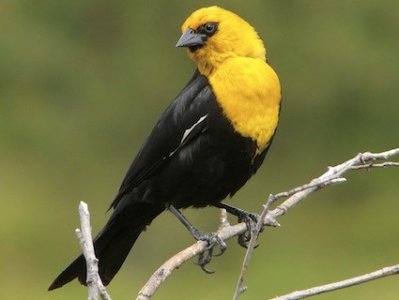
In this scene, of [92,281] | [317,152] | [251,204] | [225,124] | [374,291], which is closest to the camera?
[92,281]

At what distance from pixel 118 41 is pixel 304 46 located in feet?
3.79

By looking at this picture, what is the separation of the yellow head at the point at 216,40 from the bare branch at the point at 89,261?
1168mm

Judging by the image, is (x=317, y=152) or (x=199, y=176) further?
(x=317, y=152)

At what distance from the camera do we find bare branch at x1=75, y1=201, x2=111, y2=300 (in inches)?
102

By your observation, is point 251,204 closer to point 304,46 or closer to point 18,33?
point 304,46

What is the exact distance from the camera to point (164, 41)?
830 cm

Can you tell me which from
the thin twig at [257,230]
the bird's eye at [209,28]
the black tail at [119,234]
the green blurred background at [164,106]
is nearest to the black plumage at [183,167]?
the black tail at [119,234]

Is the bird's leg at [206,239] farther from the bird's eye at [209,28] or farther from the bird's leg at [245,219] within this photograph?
the bird's eye at [209,28]

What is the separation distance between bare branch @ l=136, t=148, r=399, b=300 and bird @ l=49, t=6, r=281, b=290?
0.76 ft

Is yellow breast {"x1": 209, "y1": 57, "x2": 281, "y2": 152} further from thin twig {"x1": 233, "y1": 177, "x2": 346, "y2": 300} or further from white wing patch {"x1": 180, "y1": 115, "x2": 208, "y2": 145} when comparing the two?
thin twig {"x1": 233, "y1": 177, "x2": 346, "y2": 300}

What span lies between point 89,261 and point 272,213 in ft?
3.19

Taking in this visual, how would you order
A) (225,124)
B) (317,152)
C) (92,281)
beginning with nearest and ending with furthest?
(92,281), (225,124), (317,152)

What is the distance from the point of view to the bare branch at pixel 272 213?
2777 millimetres

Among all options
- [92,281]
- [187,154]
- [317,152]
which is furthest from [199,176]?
[317,152]
